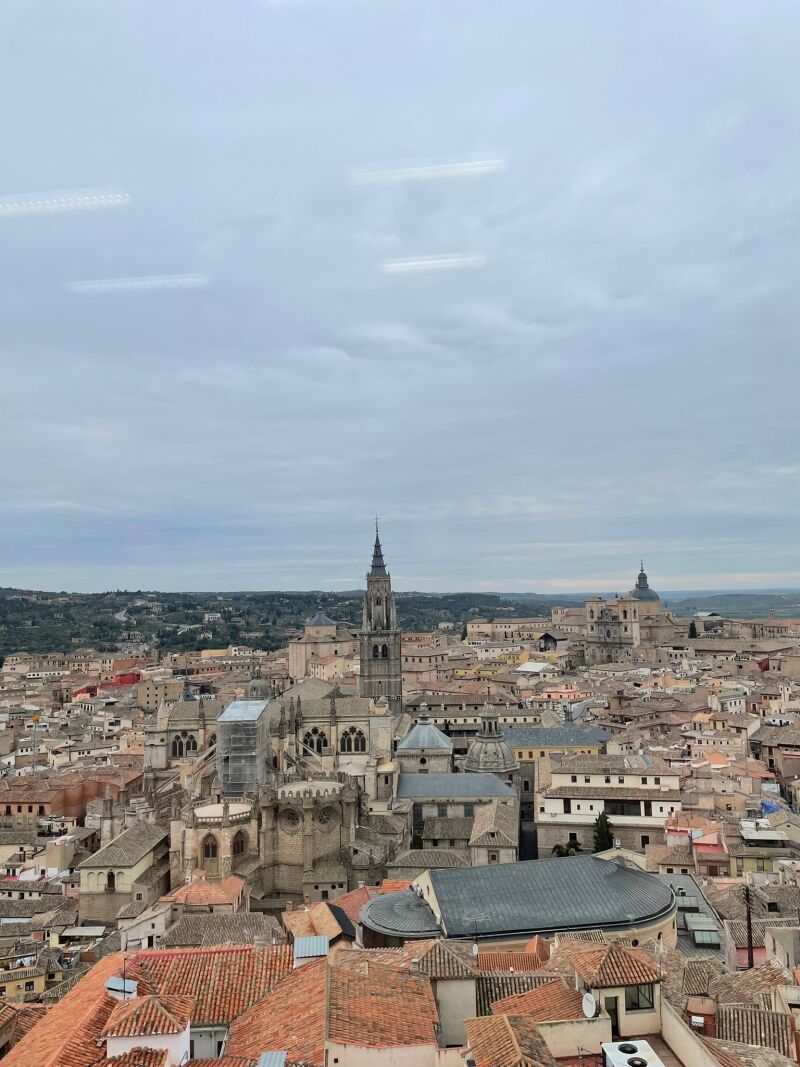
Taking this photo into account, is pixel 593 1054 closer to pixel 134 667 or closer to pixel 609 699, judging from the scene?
pixel 609 699

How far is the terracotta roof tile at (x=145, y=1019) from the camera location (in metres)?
11.6

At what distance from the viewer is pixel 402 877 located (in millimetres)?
33094

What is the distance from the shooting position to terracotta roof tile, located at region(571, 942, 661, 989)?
12.6 metres

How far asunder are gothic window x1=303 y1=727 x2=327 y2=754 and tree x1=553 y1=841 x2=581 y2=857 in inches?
608

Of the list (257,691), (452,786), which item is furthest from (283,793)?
(452,786)

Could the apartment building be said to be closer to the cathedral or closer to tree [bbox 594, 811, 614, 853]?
tree [bbox 594, 811, 614, 853]

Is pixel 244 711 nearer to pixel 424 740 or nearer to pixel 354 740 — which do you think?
pixel 354 740

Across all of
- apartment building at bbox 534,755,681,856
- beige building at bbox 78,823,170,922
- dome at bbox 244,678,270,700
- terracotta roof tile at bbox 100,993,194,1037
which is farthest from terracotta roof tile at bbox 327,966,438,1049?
dome at bbox 244,678,270,700

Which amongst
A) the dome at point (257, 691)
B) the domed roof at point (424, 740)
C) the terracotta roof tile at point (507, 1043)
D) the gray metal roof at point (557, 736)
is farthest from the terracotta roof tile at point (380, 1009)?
the gray metal roof at point (557, 736)

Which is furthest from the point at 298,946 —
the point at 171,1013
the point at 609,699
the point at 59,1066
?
the point at 609,699

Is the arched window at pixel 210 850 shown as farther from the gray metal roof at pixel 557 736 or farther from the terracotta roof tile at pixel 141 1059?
the gray metal roof at pixel 557 736

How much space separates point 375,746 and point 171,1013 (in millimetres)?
36283

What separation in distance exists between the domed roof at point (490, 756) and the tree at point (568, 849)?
9.98 meters

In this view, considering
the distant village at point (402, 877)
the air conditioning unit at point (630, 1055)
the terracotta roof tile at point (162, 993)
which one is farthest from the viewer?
the distant village at point (402, 877)
